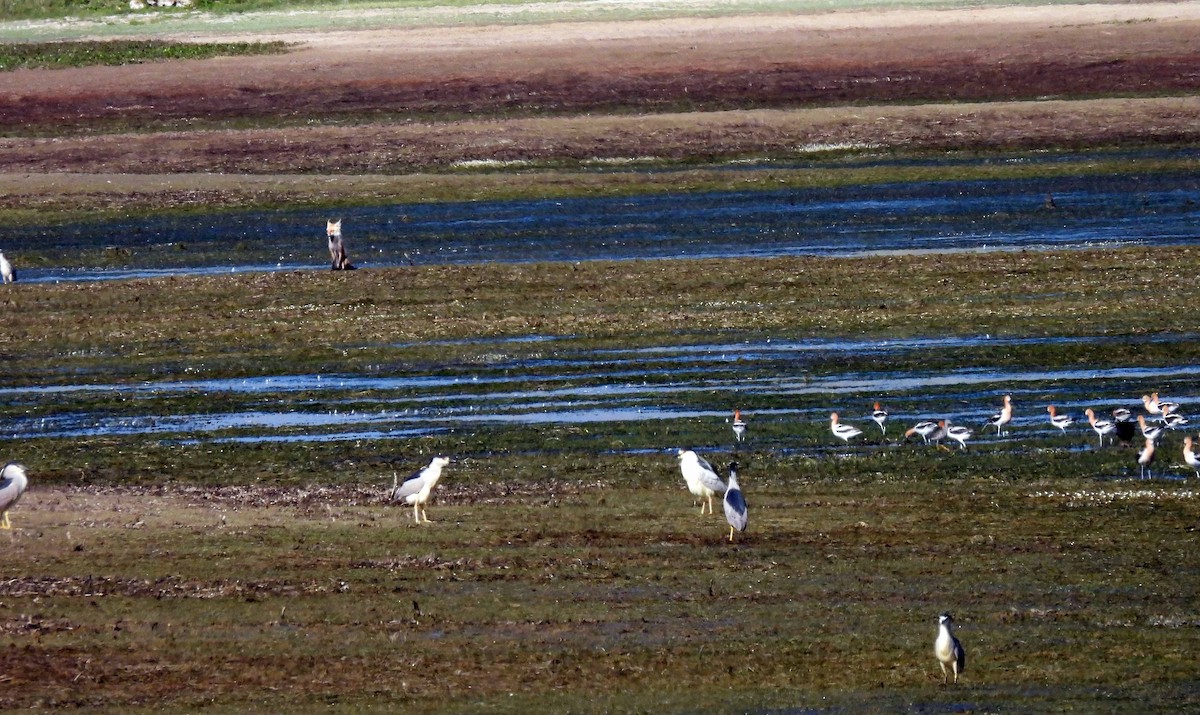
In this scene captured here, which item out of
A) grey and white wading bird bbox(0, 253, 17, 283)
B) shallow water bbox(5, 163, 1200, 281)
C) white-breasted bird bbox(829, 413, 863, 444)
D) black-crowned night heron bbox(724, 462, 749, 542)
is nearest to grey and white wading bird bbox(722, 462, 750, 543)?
black-crowned night heron bbox(724, 462, 749, 542)

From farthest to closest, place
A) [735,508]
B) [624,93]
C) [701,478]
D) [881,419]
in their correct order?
[624,93] → [881,419] → [701,478] → [735,508]

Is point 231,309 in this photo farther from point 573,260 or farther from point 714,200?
point 714,200

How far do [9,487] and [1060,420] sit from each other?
33.4ft

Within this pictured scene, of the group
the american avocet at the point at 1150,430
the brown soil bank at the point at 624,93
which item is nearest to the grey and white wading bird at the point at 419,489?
the american avocet at the point at 1150,430

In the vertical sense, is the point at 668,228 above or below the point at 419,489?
below

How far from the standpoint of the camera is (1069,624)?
41.2 ft

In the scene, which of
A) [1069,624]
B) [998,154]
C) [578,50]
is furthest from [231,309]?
[578,50]

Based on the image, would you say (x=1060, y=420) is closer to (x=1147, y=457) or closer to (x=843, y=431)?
(x=1147, y=457)

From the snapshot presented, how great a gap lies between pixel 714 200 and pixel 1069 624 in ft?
67.6

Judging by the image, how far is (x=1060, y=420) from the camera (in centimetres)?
1723

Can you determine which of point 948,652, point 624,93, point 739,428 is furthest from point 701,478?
point 624,93

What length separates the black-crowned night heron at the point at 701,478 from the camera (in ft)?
48.8

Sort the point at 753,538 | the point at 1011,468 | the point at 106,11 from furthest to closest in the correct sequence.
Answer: the point at 106,11
the point at 1011,468
the point at 753,538

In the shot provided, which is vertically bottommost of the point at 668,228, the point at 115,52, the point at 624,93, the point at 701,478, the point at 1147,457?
the point at 668,228
